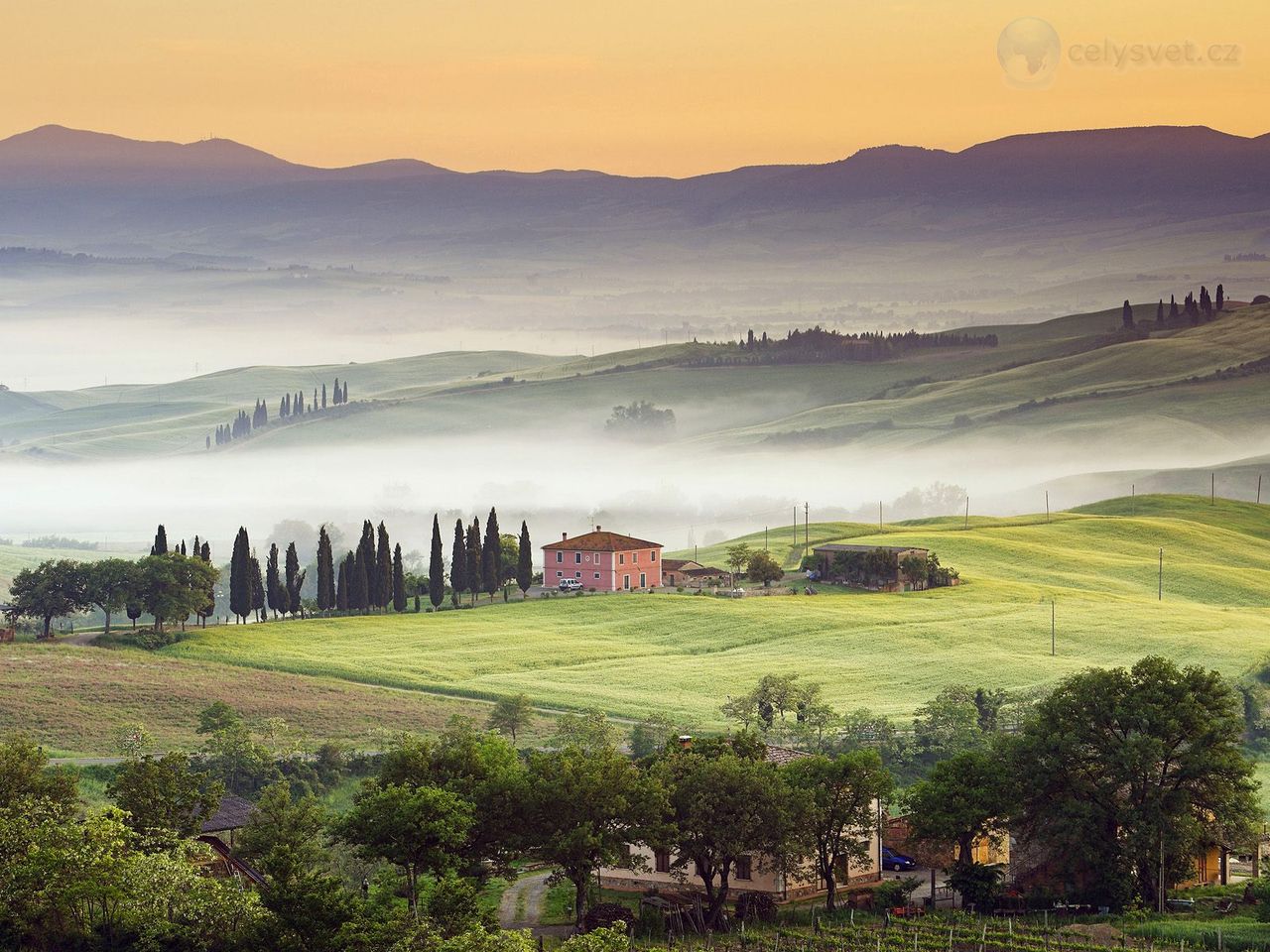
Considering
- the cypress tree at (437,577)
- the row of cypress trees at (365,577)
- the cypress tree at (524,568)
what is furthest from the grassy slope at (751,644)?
the cypress tree at (524,568)

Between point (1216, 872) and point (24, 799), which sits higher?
point (24, 799)

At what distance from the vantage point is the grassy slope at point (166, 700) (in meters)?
118

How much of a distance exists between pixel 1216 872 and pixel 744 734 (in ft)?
68.6

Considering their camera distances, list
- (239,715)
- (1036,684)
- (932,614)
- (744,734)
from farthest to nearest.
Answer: (932,614) < (1036,684) < (239,715) < (744,734)

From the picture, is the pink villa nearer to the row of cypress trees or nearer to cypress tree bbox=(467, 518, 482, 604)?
the row of cypress trees

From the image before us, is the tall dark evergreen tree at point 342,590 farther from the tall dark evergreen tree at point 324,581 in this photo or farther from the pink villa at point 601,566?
the pink villa at point 601,566

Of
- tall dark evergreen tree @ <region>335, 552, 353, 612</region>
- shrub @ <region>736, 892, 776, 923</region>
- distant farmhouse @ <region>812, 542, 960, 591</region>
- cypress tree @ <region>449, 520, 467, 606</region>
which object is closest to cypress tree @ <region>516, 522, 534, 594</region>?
cypress tree @ <region>449, 520, 467, 606</region>

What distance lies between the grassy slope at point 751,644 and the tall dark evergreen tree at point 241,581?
872 cm

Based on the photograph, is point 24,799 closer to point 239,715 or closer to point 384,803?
point 384,803

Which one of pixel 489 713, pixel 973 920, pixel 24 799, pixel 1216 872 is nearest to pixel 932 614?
pixel 489 713

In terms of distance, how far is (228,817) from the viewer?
78.1m

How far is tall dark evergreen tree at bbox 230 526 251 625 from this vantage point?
17288 cm

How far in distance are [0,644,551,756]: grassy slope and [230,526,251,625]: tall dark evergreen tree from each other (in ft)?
95.8

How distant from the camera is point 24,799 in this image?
7000 centimetres
